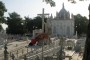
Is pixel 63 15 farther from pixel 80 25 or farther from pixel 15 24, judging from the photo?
pixel 15 24

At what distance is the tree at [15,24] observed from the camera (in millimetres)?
67812

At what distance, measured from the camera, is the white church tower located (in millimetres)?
75219

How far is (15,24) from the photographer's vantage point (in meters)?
67.7

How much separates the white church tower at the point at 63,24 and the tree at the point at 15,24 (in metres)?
11.7

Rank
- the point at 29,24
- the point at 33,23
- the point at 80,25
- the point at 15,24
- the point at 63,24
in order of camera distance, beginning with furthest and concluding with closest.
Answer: the point at 80,25 → the point at 63,24 → the point at 33,23 → the point at 29,24 → the point at 15,24

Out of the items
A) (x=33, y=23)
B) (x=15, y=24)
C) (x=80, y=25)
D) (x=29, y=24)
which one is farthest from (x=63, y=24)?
(x=15, y=24)

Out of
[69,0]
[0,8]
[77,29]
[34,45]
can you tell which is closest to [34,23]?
[77,29]

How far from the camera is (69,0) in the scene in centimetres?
789

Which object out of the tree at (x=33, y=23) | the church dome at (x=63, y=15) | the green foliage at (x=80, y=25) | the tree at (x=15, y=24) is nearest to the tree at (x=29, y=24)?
the tree at (x=33, y=23)

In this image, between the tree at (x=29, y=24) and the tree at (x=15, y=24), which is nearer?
the tree at (x=15, y=24)

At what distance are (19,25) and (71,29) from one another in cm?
1726

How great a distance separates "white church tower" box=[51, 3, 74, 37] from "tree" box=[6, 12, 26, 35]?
1167 cm

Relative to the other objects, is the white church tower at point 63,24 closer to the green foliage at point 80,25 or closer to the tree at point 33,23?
the green foliage at point 80,25

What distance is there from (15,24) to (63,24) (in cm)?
1679
